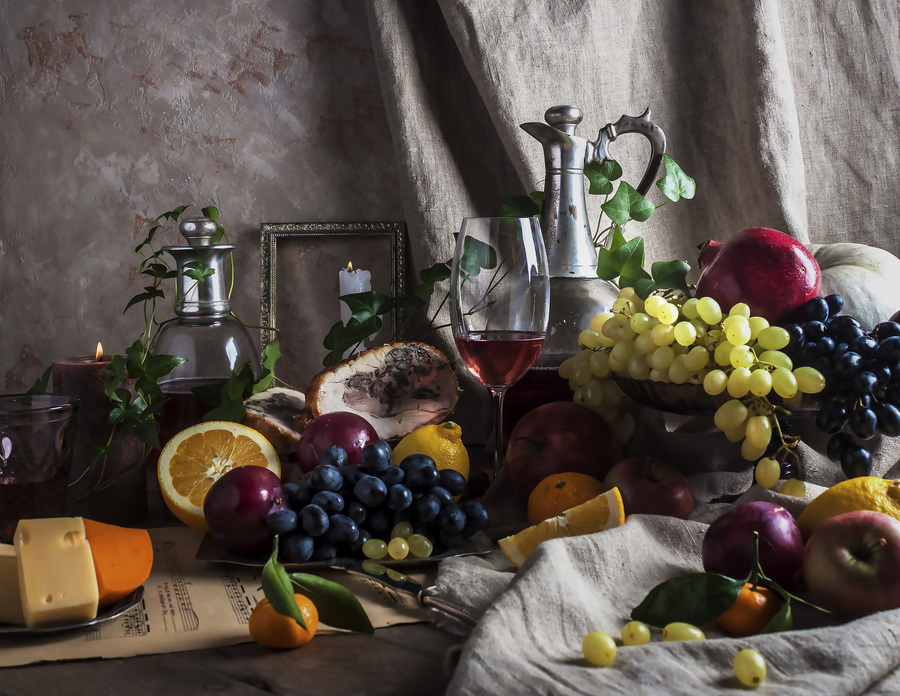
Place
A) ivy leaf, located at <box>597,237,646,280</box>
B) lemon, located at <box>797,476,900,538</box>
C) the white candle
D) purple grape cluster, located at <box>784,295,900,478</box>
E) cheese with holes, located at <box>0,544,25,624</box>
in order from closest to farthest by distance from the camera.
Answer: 1. cheese with holes, located at <box>0,544,25,624</box>
2. lemon, located at <box>797,476,900,538</box>
3. purple grape cluster, located at <box>784,295,900,478</box>
4. ivy leaf, located at <box>597,237,646,280</box>
5. the white candle

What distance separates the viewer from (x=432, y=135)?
4.68 ft

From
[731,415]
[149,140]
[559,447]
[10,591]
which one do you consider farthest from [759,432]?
[149,140]

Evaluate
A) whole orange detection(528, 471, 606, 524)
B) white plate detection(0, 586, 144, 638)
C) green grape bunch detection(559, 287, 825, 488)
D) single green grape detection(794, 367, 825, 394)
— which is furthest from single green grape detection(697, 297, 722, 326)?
white plate detection(0, 586, 144, 638)

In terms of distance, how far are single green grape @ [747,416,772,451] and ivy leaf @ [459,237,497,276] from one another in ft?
1.13

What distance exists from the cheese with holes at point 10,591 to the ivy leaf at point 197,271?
576 millimetres

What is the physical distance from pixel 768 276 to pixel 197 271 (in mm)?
770

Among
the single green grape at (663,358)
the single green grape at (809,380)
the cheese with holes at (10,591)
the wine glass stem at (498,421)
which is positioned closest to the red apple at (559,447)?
the wine glass stem at (498,421)

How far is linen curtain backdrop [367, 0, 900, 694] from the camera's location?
140 cm

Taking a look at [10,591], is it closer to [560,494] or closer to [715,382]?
[560,494]

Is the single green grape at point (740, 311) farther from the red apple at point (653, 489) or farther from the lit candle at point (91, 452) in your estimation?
the lit candle at point (91, 452)

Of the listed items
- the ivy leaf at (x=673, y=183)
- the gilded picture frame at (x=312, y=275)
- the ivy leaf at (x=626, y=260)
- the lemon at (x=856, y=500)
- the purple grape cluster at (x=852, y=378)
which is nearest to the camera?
the lemon at (x=856, y=500)

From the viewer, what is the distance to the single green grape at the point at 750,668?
52cm

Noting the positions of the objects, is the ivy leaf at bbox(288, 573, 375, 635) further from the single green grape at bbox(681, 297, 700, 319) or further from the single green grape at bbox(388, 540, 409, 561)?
the single green grape at bbox(681, 297, 700, 319)

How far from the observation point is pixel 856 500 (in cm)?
74
